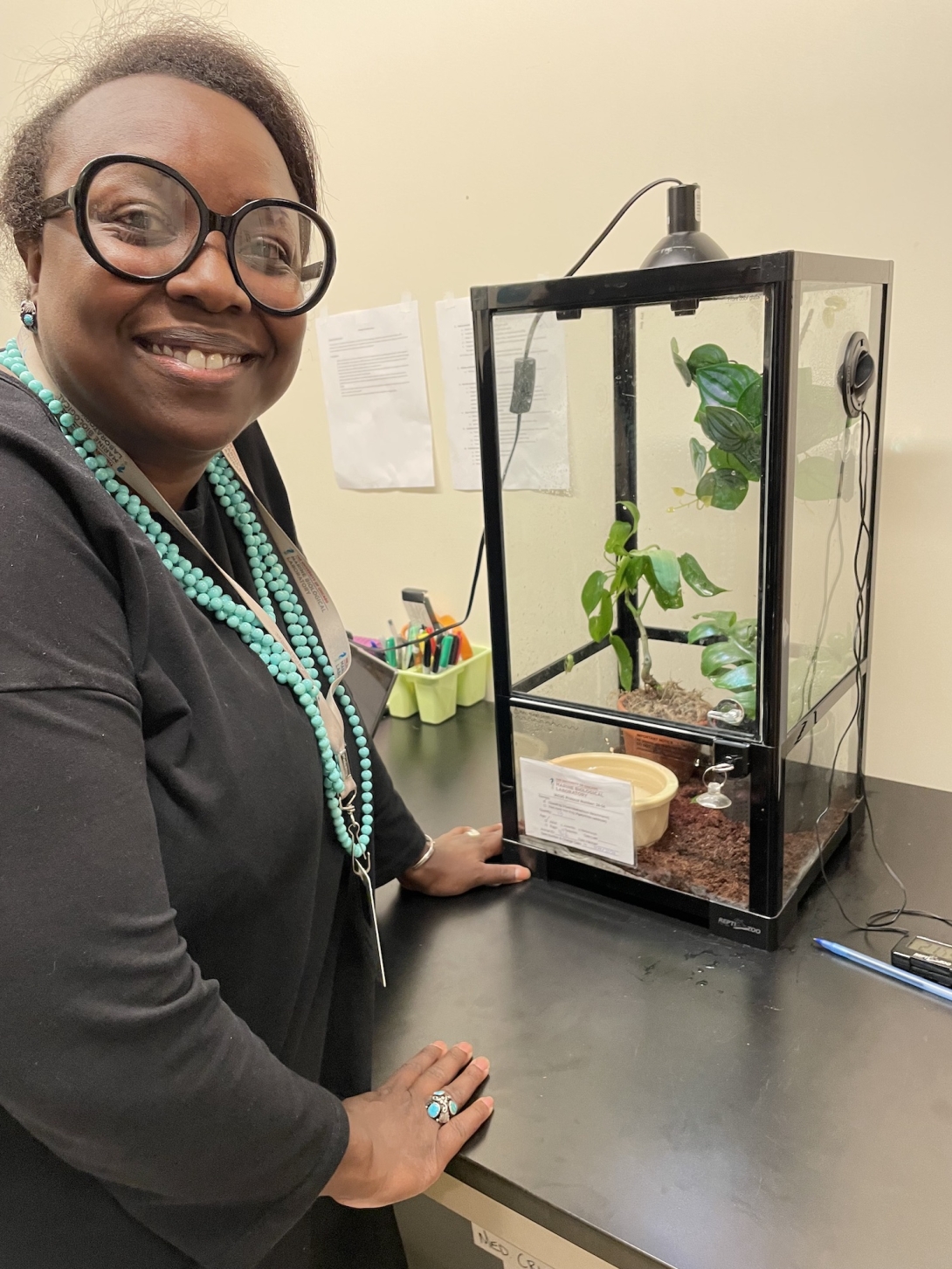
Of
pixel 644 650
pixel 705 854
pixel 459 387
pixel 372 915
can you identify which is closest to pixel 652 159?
pixel 459 387

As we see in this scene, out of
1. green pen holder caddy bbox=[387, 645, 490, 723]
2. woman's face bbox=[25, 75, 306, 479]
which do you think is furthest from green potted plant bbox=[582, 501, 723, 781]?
green pen holder caddy bbox=[387, 645, 490, 723]

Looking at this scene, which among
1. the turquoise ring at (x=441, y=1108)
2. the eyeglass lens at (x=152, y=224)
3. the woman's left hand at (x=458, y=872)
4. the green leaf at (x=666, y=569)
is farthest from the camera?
the woman's left hand at (x=458, y=872)

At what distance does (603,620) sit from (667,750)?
16cm

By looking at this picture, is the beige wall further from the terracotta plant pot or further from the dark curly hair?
the dark curly hair

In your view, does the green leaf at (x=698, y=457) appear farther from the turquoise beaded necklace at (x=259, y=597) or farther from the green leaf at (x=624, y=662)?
the turquoise beaded necklace at (x=259, y=597)

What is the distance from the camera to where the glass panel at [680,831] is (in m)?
0.88

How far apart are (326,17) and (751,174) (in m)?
0.76

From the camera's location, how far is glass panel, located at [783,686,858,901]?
0.89 metres

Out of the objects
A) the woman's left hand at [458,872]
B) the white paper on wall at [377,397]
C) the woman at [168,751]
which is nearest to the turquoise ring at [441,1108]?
the woman at [168,751]

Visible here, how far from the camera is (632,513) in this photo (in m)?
0.96

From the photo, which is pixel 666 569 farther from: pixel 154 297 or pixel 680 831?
pixel 154 297

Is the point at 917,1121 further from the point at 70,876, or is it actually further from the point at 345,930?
the point at 70,876

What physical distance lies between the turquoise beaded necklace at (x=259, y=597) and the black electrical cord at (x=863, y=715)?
1.65ft

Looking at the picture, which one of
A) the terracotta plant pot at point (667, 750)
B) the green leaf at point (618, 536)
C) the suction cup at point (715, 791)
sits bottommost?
the suction cup at point (715, 791)
